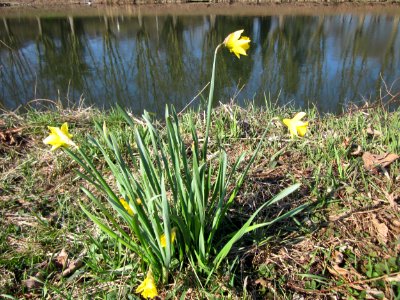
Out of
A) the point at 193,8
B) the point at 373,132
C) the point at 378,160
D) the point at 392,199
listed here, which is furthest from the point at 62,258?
the point at 193,8

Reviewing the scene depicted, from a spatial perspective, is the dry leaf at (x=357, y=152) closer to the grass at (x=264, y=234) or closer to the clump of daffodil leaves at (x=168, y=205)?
the grass at (x=264, y=234)

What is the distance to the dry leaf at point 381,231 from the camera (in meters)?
1.48

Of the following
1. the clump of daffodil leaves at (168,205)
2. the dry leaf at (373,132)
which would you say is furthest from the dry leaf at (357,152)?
the clump of daffodil leaves at (168,205)

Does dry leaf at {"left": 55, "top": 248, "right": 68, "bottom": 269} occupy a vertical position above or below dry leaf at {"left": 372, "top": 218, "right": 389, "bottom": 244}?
below

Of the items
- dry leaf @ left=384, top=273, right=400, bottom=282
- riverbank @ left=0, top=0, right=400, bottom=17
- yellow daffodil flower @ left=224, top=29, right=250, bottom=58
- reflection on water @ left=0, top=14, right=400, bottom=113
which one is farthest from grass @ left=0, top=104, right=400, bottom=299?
riverbank @ left=0, top=0, right=400, bottom=17

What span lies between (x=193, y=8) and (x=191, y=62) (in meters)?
8.55

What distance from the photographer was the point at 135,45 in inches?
313

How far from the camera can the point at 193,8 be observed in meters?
13.7

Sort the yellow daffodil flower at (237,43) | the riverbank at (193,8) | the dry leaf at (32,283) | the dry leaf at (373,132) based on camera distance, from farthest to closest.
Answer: the riverbank at (193,8) → the dry leaf at (373,132) → the dry leaf at (32,283) → the yellow daffodil flower at (237,43)

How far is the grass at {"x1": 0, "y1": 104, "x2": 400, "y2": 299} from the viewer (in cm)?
133

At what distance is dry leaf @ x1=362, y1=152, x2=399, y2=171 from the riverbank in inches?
459

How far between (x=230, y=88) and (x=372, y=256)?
11.9ft

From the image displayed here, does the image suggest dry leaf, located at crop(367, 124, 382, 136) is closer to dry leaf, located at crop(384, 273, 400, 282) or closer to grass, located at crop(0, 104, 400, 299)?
grass, located at crop(0, 104, 400, 299)

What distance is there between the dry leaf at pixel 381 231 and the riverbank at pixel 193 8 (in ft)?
39.9
